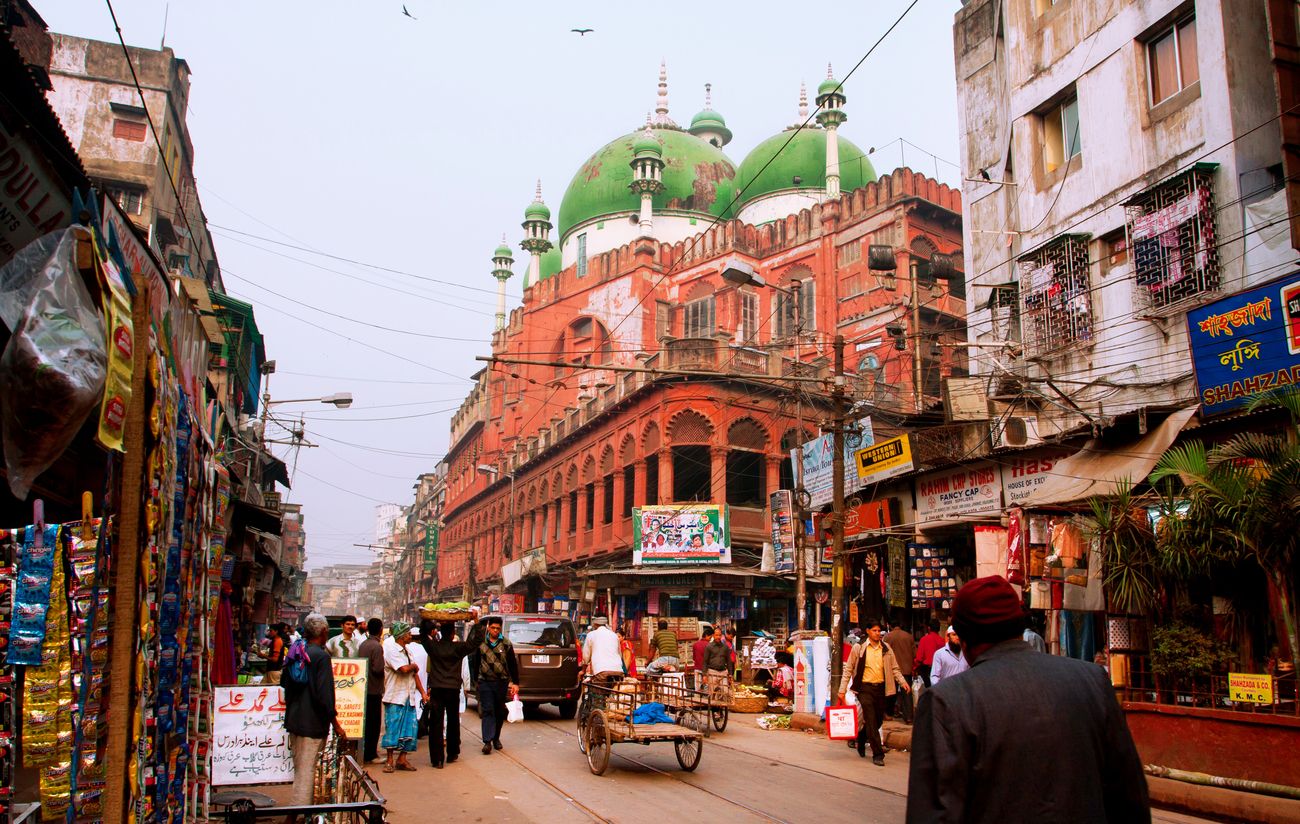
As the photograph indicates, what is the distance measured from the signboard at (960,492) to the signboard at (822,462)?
1968 millimetres

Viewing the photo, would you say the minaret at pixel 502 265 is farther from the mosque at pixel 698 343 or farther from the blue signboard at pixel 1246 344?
the blue signboard at pixel 1246 344

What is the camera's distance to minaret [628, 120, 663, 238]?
1754 inches

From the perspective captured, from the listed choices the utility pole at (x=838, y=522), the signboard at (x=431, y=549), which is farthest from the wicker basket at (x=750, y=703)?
the signboard at (x=431, y=549)

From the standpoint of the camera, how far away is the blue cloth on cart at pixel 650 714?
10.8 m

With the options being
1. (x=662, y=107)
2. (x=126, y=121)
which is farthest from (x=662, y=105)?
(x=126, y=121)

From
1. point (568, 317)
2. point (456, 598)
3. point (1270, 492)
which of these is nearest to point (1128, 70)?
point (1270, 492)

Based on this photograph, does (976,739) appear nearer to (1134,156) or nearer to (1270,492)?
(1270,492)

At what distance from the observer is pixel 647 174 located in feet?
149

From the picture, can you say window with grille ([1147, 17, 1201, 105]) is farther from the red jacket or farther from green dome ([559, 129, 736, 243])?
green dome ([559, 129, 736, 243])

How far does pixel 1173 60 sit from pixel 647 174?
99.3 ft

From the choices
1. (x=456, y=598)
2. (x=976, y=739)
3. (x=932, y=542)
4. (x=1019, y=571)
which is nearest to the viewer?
(x=976, y=739)

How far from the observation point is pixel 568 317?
1941 inches

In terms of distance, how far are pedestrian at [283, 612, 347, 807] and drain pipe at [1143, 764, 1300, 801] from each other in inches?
260

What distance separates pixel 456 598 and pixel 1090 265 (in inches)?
2224
